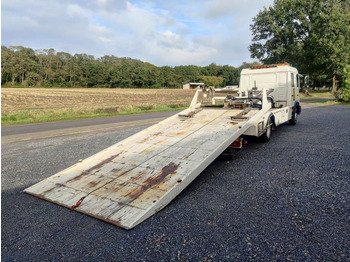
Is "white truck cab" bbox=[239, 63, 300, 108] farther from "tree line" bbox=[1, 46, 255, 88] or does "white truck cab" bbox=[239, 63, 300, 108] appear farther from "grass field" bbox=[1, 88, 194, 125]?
"tree line" bbox=[1, 46, 255, 88]

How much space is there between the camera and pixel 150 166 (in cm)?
439

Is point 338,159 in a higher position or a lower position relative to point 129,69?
lower

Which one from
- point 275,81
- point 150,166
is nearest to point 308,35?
point 275,81

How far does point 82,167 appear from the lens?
4.82m

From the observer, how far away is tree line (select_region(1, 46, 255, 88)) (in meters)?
78.2

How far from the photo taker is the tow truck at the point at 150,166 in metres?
3.50

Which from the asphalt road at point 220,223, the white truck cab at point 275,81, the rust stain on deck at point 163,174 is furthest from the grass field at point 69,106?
the rust stain on deck at point 163,174

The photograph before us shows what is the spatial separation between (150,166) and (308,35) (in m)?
38.0

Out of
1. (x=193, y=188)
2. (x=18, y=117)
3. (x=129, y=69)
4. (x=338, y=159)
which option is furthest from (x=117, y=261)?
(x=129, y=69)

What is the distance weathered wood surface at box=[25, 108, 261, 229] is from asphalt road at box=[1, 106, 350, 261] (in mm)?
184

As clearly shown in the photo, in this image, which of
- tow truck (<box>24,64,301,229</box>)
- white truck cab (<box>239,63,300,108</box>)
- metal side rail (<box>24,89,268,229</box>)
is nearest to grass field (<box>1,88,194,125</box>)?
white truck cab (<box>239,63,300,108</box>)

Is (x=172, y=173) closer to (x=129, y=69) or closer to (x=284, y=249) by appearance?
(x=284, y=249)

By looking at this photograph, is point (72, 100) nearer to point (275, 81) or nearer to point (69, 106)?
point (69, 106)

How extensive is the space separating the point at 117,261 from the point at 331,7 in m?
39.2
